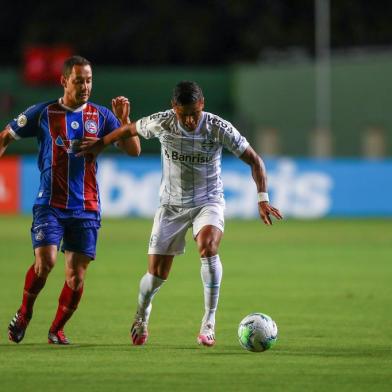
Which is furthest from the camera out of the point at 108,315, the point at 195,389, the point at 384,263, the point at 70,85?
the point at 384,263

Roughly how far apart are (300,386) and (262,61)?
3910 centimetres

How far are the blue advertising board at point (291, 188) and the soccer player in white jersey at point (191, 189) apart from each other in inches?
633

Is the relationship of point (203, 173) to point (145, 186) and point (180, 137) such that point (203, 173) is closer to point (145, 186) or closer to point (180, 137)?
point (180, 137)

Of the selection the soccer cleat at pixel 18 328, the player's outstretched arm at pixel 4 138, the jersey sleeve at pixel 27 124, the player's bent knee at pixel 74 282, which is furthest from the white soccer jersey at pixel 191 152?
the soccer cleat at pixel 18 328

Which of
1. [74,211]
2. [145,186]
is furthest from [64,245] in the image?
[145,186]

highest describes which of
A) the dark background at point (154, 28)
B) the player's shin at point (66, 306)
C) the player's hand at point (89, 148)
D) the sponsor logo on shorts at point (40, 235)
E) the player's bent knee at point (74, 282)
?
the dark background at point (154, 28)

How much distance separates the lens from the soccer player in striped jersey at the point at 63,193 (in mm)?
10039

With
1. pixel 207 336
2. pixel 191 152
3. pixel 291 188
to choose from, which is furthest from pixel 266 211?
pixel 291 188

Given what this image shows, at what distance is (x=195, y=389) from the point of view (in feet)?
26.5

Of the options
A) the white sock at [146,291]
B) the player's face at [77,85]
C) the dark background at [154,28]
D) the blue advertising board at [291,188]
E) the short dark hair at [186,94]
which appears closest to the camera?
the short dark hair at [186,94]

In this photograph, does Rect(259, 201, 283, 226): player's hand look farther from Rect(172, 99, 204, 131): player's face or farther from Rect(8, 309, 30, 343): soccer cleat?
Rect(8, 309, 30, 343): soccer cleat

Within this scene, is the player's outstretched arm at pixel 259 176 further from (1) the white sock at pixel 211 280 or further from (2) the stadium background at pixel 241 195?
(2) the stadium background at pixel 241 195

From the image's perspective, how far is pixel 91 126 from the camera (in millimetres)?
10250

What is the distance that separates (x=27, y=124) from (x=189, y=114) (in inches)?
52.9
